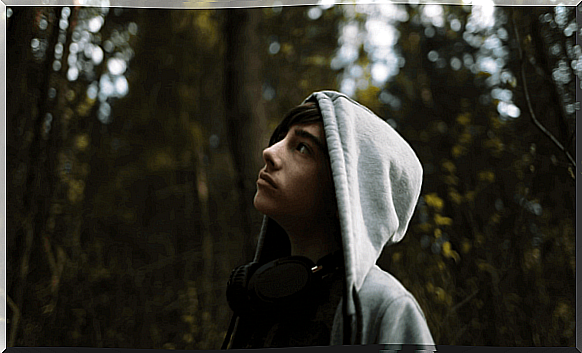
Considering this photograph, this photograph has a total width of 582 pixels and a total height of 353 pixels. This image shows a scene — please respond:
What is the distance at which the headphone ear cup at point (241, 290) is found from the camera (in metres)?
1.57

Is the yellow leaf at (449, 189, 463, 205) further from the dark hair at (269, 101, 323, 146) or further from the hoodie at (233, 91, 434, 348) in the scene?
the dark hair at (269, 101, 323, 146)

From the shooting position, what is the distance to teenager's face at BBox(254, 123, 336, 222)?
4.88 ft

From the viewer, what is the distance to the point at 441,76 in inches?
71.5

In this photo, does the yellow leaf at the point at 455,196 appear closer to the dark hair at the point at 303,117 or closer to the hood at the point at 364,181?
the hood at the point at 364,181

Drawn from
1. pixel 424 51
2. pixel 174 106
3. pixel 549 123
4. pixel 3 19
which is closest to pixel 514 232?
pixel 549 123

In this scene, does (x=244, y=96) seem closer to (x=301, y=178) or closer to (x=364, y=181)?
(x=301, y=178)

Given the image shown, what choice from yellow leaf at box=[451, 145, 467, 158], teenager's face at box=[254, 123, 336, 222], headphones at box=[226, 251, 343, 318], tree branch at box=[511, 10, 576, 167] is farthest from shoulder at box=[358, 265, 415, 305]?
tree branch at box=[511, 10, 576, 167]

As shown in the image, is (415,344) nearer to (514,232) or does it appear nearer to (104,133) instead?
(514,232)

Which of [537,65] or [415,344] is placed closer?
[415,344]

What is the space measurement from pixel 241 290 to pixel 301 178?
1.29 feet

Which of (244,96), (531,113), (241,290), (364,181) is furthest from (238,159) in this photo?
(531,113)

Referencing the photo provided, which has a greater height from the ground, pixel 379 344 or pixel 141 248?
pixel 141 248

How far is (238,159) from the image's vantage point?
1.86m

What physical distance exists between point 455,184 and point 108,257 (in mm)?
1218
